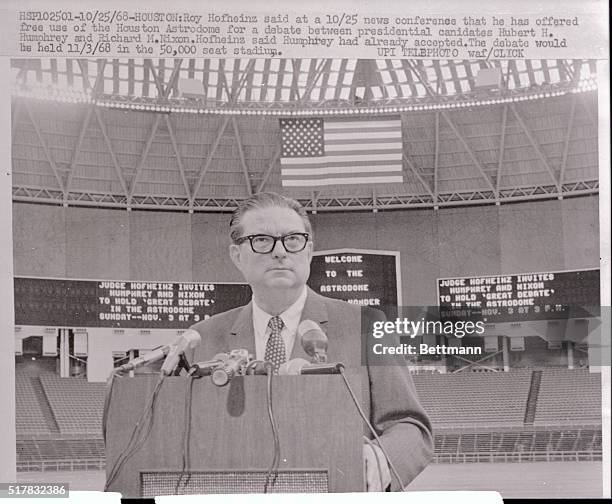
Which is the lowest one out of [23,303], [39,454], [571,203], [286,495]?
[286,495]

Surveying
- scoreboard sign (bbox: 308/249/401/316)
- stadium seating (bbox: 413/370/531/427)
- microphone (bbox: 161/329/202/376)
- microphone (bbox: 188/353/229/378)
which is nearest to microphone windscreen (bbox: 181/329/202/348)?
microphone (bbox: 161/329/202/376)

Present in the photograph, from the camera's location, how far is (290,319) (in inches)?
183

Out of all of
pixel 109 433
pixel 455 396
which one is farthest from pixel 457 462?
pixel 109 433

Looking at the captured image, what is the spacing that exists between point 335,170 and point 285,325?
78 cm

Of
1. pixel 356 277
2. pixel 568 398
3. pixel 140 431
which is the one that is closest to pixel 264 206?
pixel 356 277

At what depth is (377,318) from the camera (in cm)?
465

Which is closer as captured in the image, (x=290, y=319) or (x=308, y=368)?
(x=308, y=368)

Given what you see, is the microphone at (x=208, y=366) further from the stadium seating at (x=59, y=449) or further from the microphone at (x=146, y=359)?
the stadium seating at (x=59, y=449)

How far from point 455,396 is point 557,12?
75.4 inches

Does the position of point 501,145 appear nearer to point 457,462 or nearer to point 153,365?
point 457,462

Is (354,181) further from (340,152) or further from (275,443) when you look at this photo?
(275,443)

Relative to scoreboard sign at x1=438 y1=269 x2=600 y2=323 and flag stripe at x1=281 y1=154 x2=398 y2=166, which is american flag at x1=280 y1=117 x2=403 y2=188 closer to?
flag stripe at x1=281 y1=154 x2=398 y2=166

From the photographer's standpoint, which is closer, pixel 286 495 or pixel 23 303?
pixel 286 495

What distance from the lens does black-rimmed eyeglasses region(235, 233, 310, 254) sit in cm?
464
